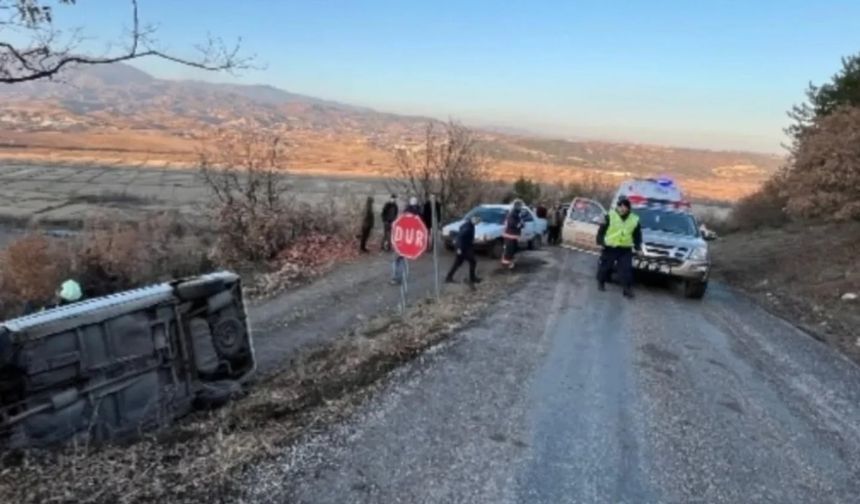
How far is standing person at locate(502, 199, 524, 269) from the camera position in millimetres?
17094

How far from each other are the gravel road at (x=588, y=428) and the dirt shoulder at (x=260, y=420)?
0.25m

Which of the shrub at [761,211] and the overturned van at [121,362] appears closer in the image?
the overturned van at [121,362]

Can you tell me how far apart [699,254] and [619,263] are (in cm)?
170

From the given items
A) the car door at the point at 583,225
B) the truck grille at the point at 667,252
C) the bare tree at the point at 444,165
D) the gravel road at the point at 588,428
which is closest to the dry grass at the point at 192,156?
the bare tree at the point at 444,165

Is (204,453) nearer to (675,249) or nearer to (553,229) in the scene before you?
(675,249)

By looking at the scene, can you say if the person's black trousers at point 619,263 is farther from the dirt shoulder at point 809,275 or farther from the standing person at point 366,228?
the standing person at point 366,228

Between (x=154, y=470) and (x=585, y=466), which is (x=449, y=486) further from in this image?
(x=154, y=470)

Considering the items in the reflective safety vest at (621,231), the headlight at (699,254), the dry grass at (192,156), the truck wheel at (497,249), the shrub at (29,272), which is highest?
the reflective safety vest at (621,231)

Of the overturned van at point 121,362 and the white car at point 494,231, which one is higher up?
the overturned van at point 121,362

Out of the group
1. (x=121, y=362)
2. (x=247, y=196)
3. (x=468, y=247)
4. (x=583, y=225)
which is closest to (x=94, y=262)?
(x=247, y=196)

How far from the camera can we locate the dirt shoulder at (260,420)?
15.4 feet

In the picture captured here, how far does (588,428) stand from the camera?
20.7 ft

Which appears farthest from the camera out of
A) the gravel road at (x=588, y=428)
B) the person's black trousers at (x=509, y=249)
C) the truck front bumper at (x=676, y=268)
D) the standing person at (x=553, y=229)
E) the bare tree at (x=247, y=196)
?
the standing person at (x=553, y=229)

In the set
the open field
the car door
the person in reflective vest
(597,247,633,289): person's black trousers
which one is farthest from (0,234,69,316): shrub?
the open field
